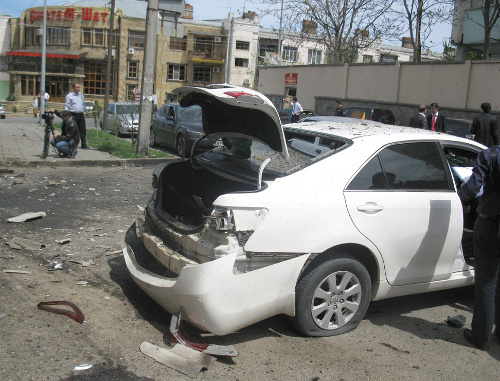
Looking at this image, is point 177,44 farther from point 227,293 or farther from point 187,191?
point 227,293

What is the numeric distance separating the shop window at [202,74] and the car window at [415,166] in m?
64.9

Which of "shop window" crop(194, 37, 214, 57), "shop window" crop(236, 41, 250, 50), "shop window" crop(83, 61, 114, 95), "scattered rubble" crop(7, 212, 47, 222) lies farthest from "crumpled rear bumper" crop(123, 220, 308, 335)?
"shop window" crop(236, 41, 250, 50)

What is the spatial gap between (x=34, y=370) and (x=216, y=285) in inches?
49.8

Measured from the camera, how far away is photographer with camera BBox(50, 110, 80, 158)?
486 inches

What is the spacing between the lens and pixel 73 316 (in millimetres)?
4113

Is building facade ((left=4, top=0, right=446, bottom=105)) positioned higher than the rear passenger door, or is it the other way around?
building facade ((left=4, top=0, right=446, bottom=105))

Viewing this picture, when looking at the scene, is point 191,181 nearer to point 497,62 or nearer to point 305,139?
point 305,139

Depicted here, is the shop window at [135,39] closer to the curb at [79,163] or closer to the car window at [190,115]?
the car window at [190,115]

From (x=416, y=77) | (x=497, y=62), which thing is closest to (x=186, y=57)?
(x=416, y=77)

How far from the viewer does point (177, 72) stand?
217 ft

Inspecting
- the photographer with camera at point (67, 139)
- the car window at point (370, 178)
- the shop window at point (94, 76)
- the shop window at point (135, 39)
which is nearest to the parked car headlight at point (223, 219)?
the car window at point (370, 178)

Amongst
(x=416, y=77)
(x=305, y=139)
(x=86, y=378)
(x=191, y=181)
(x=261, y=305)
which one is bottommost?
(x=86, y=378)

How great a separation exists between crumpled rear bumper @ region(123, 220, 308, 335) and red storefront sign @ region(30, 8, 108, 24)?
62.8 metres

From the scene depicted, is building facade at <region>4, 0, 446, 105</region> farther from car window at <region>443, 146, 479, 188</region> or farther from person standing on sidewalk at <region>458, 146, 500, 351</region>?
person standing on sidewalk at <region>458, 146, 500, 351</region>
